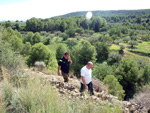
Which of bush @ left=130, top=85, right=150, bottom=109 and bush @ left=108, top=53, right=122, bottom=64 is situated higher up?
bush @ left=130, top=85, right=150, bottom=109

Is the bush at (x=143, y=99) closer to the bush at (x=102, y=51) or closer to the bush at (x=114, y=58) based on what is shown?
the bush at (x=114, y=58)

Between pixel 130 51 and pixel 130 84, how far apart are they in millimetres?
19363

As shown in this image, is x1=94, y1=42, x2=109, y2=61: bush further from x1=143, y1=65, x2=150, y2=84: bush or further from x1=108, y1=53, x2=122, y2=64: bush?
x1=143, y1=65, x2=150, y2=84: bush

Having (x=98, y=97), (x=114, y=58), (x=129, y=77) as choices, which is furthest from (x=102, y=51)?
(x=98, y=97)

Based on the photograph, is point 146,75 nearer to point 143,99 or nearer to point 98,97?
point 143,99

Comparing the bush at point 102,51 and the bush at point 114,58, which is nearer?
the bush at point 114,58

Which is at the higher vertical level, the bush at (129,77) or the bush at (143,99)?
the bush at (143,99)

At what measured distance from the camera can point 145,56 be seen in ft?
96.8

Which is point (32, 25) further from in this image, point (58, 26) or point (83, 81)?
point (83, 81)

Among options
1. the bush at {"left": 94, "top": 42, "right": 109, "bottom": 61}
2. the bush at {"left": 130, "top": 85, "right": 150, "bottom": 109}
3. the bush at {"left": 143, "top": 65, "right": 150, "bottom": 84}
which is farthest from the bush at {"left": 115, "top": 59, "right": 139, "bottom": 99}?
the bush at {"left": 94, "top": 42, "right": 109, "bottom": 61}

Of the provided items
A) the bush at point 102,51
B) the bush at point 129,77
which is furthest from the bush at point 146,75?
the bush at point 102,51

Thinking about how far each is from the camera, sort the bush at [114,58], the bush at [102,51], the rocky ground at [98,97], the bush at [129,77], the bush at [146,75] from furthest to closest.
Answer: the bush at [102,51] < the bush at [114,58] < the bush at [146,75] < the bush at [129,77] < the rocky ground at [98,97]

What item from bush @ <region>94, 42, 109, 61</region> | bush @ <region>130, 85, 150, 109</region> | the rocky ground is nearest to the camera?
the rocky ground

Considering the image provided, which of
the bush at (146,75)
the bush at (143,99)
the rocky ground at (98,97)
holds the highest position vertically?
the rocky ground at (98,97)
